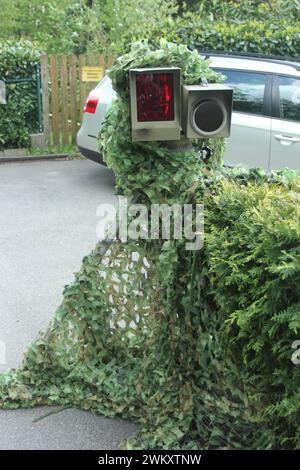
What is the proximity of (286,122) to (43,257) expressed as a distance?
11.0 feet

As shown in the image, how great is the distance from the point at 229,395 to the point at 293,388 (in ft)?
2.05

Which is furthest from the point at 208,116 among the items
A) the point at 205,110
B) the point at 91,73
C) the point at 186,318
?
the point at 91,73

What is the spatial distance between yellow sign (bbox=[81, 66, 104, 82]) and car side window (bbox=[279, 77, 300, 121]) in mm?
4230

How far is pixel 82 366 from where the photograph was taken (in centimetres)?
378

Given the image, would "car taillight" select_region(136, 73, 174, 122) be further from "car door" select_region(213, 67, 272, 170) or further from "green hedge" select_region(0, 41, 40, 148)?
"green hedge" select_region(0, 41, 40, 148)


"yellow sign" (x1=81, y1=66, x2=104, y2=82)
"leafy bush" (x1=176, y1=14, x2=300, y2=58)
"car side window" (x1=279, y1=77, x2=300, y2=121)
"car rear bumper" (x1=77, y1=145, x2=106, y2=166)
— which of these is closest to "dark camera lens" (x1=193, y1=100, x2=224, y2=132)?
"car side window" (x1=279, y1=77, x2=300, y2=121)

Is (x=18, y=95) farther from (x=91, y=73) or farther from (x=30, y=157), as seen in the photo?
(x=91, y=73)

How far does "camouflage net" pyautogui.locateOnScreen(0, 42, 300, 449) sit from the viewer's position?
2547mm

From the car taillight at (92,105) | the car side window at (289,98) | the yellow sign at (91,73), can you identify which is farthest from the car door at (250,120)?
the yellow sign at (91,73)

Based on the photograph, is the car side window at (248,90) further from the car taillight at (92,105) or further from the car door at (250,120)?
the car taillight at (92,105)

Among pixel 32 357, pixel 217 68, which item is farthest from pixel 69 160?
pixel 32 357

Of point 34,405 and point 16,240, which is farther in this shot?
point 16,240

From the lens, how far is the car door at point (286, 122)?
24.8ft
